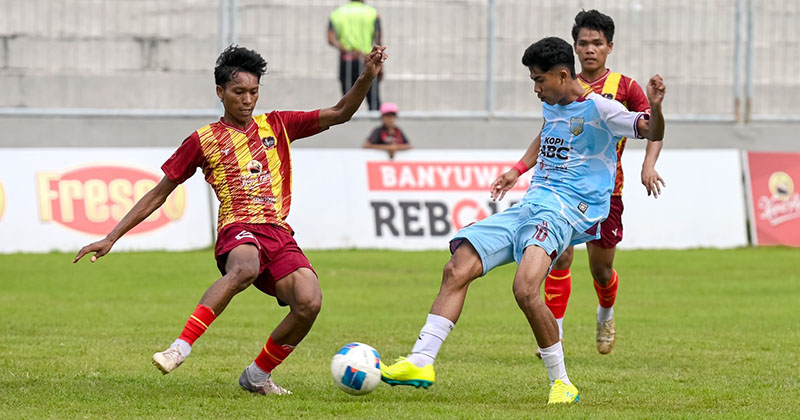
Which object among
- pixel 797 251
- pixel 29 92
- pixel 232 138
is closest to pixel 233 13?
pixel 29 92

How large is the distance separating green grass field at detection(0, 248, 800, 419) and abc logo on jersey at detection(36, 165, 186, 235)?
0.48 metres

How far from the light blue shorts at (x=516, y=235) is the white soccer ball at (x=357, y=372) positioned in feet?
2.97

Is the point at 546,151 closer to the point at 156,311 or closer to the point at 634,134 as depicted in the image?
the point at 634,134

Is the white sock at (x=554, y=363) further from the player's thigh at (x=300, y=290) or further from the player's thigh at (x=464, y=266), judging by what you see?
the player's thigh at (x=300, y=290)

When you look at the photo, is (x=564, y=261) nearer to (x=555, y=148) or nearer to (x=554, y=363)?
(x=555, y=148)

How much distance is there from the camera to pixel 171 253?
16531 mm

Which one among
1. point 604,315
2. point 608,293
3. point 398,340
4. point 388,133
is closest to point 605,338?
point 604,315

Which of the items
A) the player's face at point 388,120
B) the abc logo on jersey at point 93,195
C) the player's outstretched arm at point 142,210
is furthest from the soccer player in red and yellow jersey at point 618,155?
the player's face at point 388,120

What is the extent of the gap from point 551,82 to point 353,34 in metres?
12.5

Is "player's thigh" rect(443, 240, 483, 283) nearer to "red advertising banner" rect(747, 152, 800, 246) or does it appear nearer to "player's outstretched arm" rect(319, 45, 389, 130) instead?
"player's outstretched arm" rect(319, 45, 389, 130)

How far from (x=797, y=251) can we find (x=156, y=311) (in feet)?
32.7

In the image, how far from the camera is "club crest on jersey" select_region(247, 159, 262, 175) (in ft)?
24.8

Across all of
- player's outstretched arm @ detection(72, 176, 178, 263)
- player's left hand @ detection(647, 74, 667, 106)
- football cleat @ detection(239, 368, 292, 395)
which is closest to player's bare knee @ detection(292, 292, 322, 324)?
football cleat @ detection(239, 368, 292, 395)

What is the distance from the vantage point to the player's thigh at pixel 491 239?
7.36 meters
